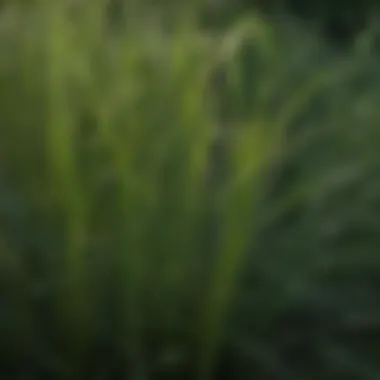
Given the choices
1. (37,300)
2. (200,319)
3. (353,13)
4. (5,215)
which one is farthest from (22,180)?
(353,13)

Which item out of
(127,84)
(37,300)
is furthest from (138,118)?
(37,300)

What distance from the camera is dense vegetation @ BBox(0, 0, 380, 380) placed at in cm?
203

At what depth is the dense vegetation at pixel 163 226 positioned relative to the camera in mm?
2029

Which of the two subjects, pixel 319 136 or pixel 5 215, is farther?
pixel 319 136

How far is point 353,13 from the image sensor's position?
150 inches

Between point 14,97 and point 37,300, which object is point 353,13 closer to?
point 14,97

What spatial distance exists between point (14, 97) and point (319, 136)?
2.10 feet

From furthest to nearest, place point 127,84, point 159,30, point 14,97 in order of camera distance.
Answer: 1. point 159,30
2. point 14,97
3. point 127,84

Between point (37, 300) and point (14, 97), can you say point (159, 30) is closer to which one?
point (14, 97)

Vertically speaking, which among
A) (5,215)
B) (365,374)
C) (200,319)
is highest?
(5,215)

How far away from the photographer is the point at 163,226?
207 cm

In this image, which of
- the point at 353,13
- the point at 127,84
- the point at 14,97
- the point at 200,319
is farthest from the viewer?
the point at 353,13

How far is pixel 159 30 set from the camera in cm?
251

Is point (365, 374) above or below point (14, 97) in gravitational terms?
below
